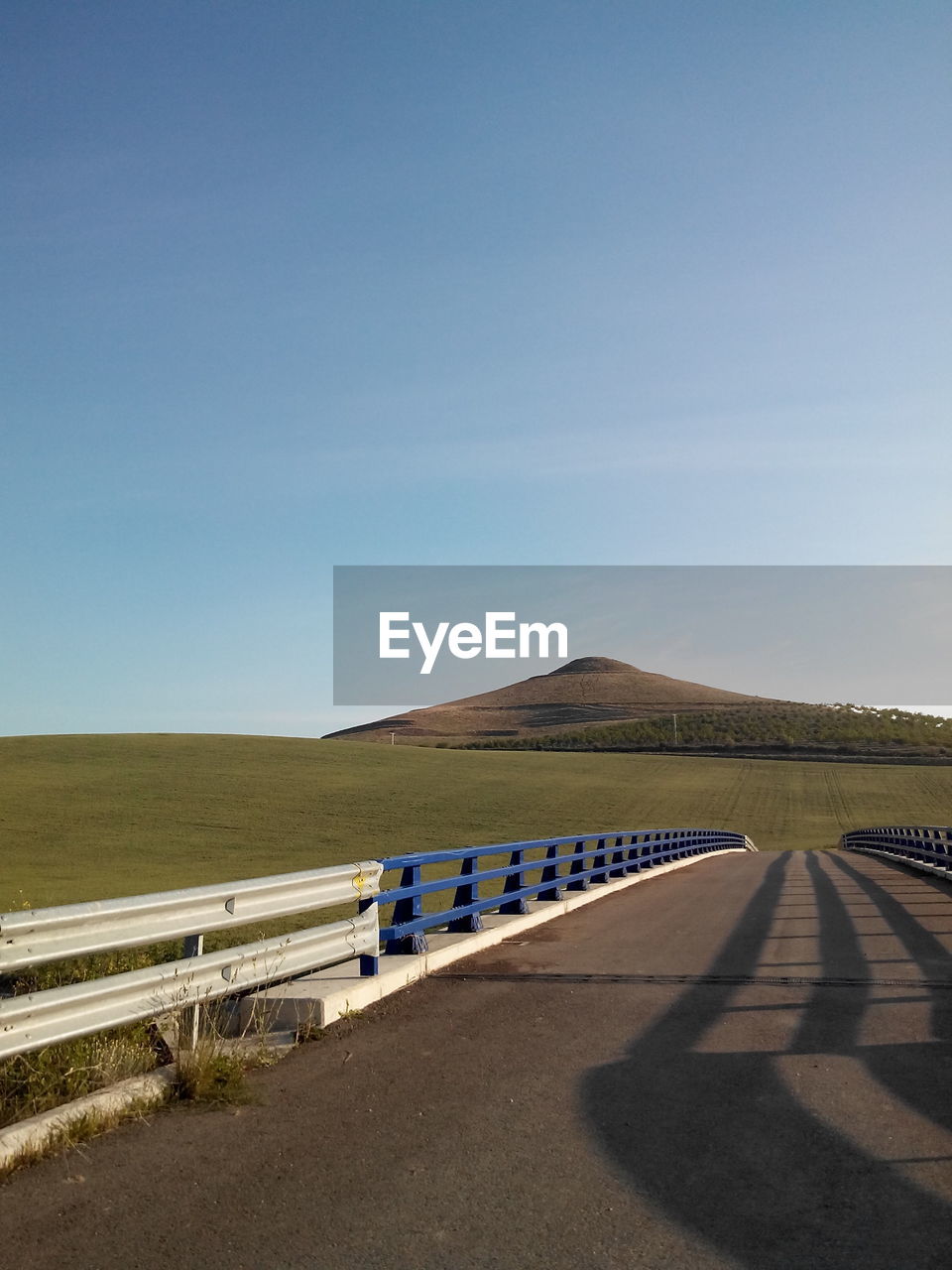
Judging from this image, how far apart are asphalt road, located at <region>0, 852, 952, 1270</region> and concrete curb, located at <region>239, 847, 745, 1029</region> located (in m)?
0.19

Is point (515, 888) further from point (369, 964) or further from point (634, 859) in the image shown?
point (634, 859)

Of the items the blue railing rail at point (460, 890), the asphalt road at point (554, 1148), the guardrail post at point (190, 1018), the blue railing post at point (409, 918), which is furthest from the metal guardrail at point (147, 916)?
the blue railing post at point (409, 918)

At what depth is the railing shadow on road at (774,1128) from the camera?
431 centimetres

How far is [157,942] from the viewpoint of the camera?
6473mm

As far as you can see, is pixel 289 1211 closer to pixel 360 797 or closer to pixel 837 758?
pixel 360 797

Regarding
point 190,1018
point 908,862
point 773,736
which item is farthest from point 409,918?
point 773,736

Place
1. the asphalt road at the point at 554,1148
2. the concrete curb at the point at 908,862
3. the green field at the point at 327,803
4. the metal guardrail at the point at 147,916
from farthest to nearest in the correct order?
the green field at the point at 327,803
the concrete curb at the point at 908,862
the metal guardrail at the point at 147,916
the asphalt road at the point at 554,1148

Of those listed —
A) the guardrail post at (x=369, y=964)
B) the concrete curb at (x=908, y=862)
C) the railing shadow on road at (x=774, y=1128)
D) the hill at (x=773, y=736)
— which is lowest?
the concrete curb at (x=908, y=862)

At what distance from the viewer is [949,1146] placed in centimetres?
529

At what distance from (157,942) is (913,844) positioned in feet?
85.8

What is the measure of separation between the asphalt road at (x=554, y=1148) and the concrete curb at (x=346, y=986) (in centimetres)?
19

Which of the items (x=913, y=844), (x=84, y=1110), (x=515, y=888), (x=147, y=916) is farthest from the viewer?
(x=913, y=844)

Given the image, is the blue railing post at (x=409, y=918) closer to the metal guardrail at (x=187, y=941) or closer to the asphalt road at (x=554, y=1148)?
the metal guardrail at (x=187, y=941)

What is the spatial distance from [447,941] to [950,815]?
196ft
